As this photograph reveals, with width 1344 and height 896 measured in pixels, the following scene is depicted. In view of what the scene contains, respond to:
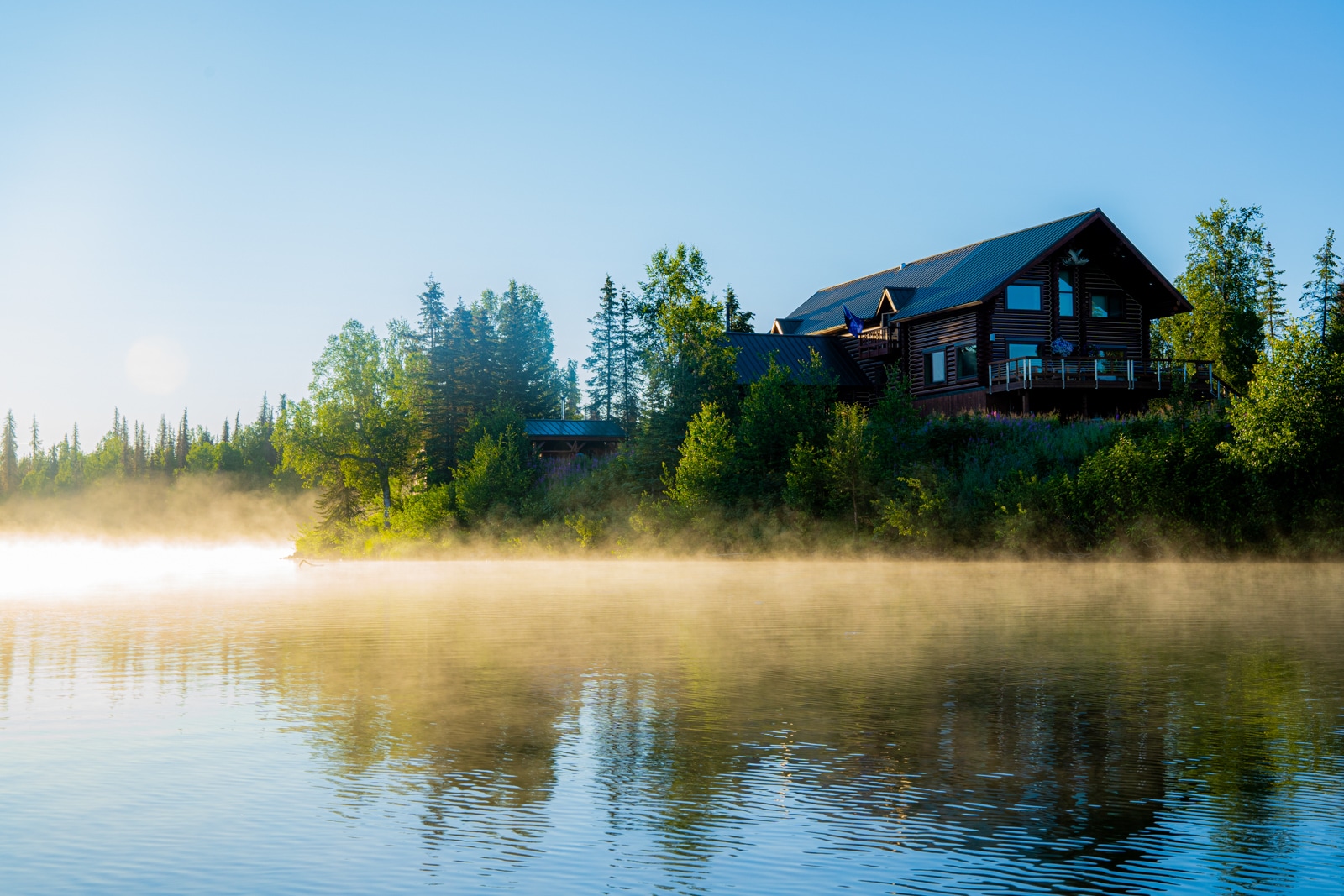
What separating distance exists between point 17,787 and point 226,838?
327cm

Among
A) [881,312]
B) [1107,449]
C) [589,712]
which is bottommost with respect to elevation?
[589,712]

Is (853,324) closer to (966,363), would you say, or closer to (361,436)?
(966,363)

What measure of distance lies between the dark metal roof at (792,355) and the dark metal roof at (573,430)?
37.9 feet

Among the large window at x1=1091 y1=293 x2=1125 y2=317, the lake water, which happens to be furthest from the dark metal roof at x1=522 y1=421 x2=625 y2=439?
the lake water

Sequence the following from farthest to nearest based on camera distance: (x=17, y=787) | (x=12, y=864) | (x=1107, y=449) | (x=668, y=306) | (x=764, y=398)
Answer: (x=668, y=306) → (x=764, y=398) → (x=1107, y=449) → (x=17, y=787) → (x=12, y=864)

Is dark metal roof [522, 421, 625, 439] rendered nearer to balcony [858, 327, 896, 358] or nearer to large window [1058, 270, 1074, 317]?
balcony [858, 327, 896, 358]

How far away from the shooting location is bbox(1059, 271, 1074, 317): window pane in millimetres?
→ 55781

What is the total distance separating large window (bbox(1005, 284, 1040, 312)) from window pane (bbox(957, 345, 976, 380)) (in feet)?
8.75

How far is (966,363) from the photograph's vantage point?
183ft

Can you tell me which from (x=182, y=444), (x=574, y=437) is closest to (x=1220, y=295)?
(x=574, y=437)

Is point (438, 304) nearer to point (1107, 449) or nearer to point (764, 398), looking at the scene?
point (764, 398)

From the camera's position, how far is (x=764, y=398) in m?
54.0

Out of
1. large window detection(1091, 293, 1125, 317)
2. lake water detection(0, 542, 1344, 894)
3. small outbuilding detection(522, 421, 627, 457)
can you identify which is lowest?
lake water detection(0, 542, 1344, 894)

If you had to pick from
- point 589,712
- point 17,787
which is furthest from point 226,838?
point 589,712
